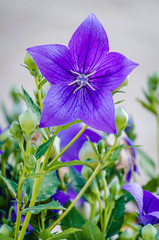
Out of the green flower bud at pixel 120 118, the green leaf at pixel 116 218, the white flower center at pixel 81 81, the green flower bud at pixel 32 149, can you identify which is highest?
the white flower center at pixel 81 81

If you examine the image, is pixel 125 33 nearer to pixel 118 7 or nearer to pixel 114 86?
pixel 118 7

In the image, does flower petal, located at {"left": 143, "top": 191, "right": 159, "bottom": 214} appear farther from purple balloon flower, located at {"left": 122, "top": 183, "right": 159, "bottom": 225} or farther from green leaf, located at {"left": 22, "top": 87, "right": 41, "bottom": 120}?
green leaf, located at {"left": 22, "top": 87, "right": 41, "bottom": 120}

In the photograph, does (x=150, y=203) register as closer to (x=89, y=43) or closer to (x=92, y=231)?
(x=92, y=231)

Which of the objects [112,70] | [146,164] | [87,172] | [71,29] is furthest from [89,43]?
[71,29]

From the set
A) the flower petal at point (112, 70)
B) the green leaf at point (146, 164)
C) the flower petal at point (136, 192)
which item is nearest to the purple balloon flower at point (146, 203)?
the flower petal at point (136, 192)

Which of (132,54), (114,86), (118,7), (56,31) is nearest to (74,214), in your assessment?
(114,86)

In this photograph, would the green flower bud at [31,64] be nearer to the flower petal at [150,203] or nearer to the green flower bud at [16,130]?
the green flower bud at [16,130]

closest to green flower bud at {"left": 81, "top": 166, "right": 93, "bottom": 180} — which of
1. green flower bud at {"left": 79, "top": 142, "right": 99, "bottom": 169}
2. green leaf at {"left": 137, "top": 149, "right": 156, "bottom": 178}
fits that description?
green flower bud at {"left": 79, "top": 142, "right": 99, "bottom": 169}
